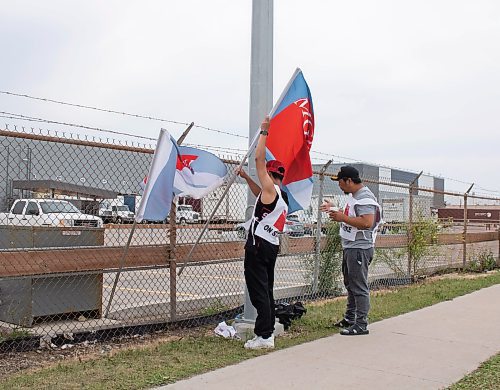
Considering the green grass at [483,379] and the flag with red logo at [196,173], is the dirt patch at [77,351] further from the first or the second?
the green grass at [483,379]

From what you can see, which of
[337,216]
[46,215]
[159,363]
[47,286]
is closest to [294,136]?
[337,216]

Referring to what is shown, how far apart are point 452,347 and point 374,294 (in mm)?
3798

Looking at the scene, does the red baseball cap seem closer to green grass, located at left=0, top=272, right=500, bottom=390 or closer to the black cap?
the black cap

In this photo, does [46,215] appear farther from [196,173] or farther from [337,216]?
[337,216]

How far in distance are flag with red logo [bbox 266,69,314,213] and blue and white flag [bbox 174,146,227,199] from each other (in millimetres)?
620

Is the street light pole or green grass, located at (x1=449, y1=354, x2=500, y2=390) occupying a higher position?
the street light pole

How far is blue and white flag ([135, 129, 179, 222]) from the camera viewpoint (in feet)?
Result: 19.4

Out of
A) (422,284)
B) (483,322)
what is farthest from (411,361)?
(422,284)

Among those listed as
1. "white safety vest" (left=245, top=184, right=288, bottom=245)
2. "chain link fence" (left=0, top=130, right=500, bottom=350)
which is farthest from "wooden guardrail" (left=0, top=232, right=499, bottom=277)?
"white safety vest" (left=245, top=184, right=288, bottom=245)

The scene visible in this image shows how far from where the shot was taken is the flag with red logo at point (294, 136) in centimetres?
665

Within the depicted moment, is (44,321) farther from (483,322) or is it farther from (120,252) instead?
(483,322)

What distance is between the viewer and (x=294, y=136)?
6.74 m

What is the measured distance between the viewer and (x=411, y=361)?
5652mm

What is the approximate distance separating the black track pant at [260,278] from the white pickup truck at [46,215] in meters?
1.60
